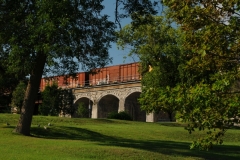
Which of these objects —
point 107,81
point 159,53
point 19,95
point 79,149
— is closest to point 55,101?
point 19,95

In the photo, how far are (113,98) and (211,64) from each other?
48.4 m

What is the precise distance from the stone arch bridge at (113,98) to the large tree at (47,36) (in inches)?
1257

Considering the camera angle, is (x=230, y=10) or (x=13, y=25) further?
(x=13, y=25)

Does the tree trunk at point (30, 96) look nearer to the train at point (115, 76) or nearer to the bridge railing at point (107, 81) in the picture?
the bridge railing at point (107, 81)

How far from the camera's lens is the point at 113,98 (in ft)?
186

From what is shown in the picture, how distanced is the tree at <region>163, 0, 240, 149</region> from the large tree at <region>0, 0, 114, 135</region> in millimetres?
6464

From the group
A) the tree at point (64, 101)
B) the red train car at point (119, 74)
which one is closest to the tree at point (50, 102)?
the tree at point (64, 101)

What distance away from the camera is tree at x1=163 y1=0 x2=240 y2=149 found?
729 centimetres

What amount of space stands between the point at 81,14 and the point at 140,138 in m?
9.64

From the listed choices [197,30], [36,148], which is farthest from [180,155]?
[197,30]

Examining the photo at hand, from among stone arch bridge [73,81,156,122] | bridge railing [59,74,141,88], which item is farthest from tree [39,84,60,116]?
stone arch bridge [73,81,156,122]

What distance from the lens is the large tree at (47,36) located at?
14.4 meters

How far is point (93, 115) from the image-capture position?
181ft

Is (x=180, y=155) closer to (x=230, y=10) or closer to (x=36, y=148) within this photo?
(x=36, y=148)
